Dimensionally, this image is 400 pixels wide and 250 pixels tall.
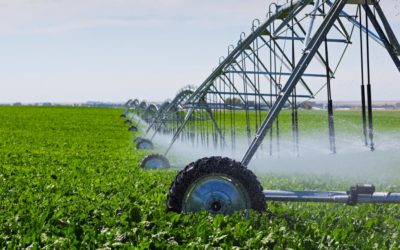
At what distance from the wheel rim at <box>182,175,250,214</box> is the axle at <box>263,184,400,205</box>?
36 centimetres

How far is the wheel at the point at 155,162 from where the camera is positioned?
45.8 feet

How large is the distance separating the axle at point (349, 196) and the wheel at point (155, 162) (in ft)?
23.2

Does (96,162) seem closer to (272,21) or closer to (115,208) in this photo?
(272,21)

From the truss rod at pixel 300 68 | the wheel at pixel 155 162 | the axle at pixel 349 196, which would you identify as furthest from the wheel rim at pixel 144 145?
the axle at pixel 349 196

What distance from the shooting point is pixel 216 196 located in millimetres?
6695

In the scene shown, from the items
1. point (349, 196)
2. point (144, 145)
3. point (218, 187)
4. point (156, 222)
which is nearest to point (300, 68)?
point (349, 196)

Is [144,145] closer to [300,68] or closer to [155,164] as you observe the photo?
[155,164]

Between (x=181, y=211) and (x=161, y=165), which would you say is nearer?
(x=181, y=211)

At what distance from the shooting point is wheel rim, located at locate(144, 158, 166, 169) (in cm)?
1398

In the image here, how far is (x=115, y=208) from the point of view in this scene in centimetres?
790

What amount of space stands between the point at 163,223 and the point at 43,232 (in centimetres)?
109

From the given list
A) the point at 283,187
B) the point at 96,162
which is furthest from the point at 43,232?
the point at 96,162

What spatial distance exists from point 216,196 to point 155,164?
7.46m

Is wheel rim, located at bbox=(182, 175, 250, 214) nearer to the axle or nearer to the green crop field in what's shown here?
the green crop field
